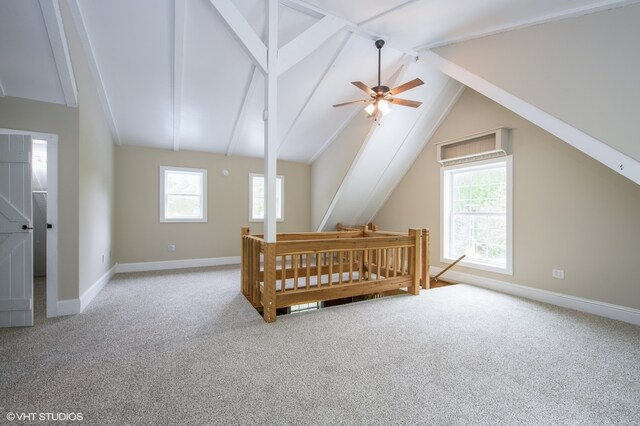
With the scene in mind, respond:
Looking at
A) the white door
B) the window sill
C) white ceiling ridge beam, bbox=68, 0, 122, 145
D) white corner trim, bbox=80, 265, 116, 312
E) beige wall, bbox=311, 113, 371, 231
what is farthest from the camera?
beige wall, bbox=311, 113, 371, 231

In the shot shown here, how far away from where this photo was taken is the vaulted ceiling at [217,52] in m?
2.61

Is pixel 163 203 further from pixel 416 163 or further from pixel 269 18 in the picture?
pixel 416 163

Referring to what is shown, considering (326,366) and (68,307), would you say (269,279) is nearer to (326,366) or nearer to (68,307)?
(326,366)

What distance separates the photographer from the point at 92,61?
3.38 metres

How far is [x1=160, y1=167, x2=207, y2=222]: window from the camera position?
5.47 meters

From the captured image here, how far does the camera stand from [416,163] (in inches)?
214

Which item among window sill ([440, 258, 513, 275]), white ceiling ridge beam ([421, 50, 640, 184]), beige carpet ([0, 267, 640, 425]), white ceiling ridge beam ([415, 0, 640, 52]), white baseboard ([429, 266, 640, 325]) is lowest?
beige carpet ([0, 267, 640, 425])

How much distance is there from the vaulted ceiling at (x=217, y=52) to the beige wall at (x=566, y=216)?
1.48m

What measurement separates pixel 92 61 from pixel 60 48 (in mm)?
902

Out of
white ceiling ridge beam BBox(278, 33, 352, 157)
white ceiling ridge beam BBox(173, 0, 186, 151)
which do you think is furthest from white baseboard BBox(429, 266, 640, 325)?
white ceiling ridge beam BBox(173, 0, 186, 151)

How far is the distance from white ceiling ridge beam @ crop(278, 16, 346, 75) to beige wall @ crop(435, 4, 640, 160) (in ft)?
5.83

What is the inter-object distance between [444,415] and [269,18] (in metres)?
3.70

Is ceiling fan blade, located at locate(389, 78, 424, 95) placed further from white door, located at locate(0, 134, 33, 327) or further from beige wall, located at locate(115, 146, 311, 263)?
white door, located at locate(0, 134, 33, 327)

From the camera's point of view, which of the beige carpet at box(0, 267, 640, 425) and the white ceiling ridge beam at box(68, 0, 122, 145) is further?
the white ceiling ridge beam at box(68, 0, 122, 145)
